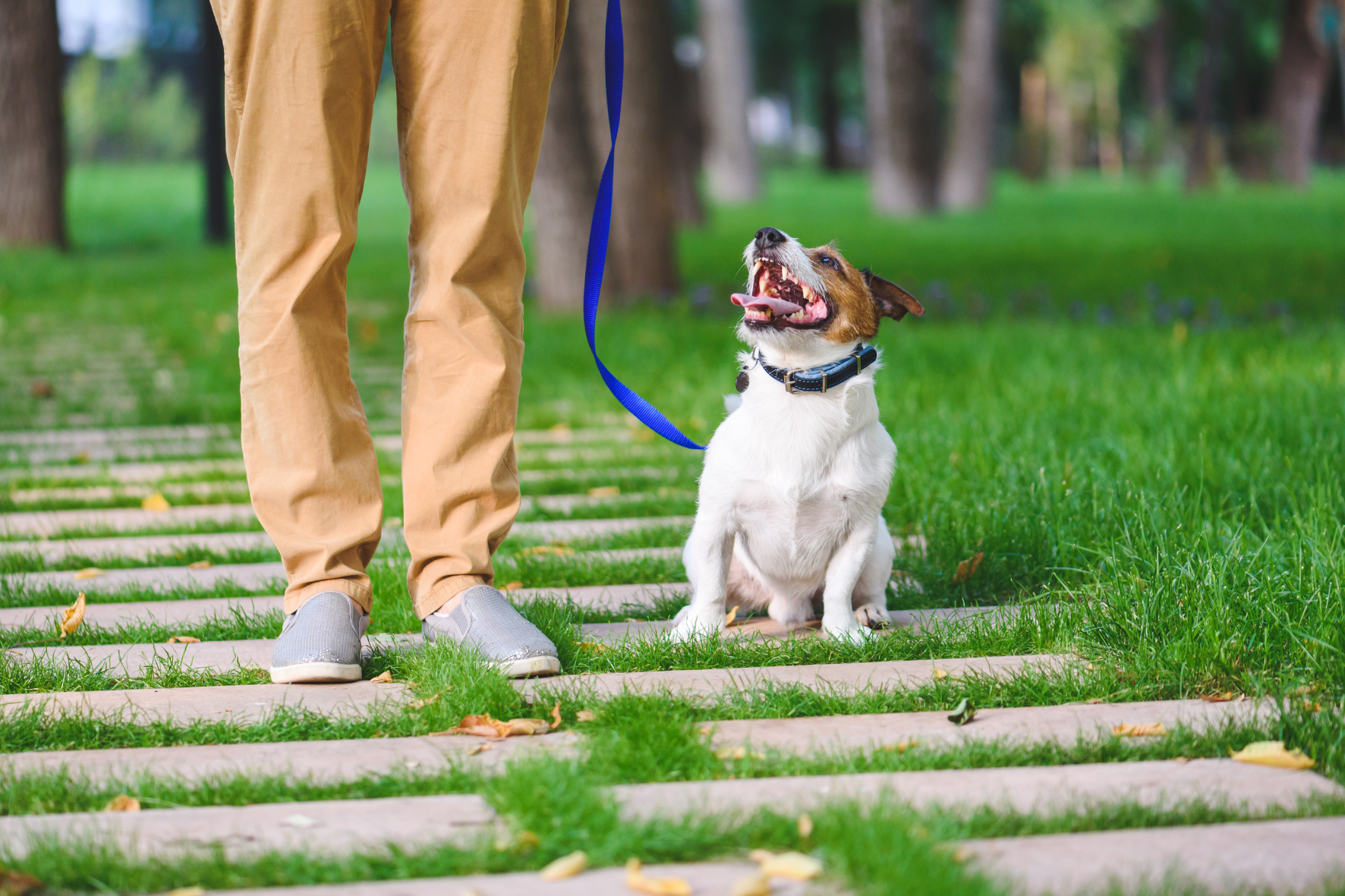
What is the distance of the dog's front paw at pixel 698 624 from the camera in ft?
9.61

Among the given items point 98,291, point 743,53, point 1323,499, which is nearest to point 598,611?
point 1323,499

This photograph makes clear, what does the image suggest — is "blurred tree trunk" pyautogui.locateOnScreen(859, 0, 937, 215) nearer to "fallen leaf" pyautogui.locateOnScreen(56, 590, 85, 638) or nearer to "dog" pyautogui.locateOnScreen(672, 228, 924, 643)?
"dog" pyautogui.locateOnScreen(672, 228, 924, 643)

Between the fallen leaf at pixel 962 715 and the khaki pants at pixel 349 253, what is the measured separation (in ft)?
3.49

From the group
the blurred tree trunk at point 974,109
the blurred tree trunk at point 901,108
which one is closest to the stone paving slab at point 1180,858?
the blurred tree trunk at point 901,108

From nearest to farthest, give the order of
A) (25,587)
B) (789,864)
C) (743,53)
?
(789,864) < (25,587) < (743,53)

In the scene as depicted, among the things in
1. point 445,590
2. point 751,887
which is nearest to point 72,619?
point 445,590

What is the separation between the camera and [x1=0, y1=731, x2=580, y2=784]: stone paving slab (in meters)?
2.20

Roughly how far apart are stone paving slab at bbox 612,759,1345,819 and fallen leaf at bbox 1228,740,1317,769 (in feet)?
0.06

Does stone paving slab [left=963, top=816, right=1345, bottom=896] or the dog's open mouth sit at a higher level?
the dog's open mouth

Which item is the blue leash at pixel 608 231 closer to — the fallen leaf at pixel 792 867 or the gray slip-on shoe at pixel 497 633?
the gray slip-on shoe at pixel 497 633

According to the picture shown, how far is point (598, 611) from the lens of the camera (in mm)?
Answer: 3264

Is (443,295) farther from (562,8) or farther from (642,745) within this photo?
(642,745)

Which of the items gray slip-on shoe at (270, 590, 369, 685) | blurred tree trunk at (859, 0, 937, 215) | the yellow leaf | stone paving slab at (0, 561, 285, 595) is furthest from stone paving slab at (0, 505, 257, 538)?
blurred tree trunk at (859, 0, 937, 215)

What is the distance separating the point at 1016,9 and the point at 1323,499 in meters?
38.4
